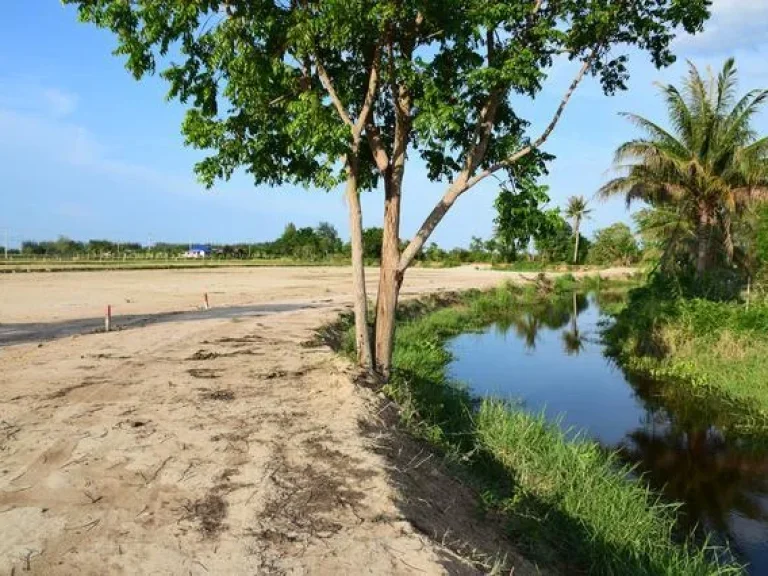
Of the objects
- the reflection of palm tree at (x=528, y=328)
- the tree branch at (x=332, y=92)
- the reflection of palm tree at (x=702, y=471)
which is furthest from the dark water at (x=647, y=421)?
the tree branch at (x=332, y=92)

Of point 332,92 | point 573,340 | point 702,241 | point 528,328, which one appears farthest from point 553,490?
point 528,328

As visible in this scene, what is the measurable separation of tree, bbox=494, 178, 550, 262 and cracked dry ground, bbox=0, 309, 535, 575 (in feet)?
11.0

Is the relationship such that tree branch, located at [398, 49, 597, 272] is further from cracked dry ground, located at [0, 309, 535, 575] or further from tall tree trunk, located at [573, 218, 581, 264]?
tall tree trunk, located at [573, 218, 581, 264]

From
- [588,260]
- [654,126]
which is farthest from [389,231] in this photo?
[588,260]

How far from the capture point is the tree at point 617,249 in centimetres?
8494

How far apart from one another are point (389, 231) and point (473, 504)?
4910 millimetres

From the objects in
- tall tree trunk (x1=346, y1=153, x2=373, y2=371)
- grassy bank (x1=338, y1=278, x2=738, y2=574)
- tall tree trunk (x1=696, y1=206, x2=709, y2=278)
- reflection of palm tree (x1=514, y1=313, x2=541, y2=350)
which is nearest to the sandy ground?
tall tree trunk (x1=346, y1=153, x2=373, y2=371)

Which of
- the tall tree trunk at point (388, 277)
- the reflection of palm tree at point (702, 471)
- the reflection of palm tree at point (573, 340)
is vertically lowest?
the reflection of palm tree at point (702, 471)

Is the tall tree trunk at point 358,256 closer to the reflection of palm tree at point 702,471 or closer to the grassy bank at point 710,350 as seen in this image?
the reflection of palm tree at point 702,471

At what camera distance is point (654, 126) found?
24.0 metres

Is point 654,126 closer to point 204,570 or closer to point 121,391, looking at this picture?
point 121,391

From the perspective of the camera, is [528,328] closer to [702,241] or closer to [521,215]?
[702,241]

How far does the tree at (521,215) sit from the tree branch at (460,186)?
0.42 meters

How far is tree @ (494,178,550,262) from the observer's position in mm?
10359
